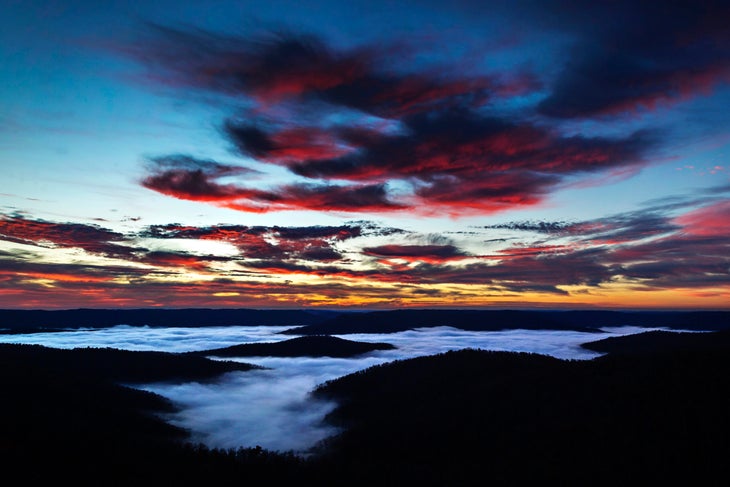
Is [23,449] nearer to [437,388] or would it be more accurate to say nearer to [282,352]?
[437,388]

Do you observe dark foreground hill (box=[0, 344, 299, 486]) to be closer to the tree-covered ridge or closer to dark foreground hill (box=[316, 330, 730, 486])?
dark foreground hill (box=[316, 330, 730, 486])

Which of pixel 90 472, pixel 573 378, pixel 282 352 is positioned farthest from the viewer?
pixel 282 352

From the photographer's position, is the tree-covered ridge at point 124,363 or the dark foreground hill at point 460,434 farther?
the tree-covered ridge at point 124,363

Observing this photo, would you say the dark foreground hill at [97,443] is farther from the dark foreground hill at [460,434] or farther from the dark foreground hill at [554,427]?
the dark foreground hill at [554,427]

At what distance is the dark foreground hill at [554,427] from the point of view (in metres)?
33.7

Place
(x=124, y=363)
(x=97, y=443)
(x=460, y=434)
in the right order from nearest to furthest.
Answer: (x=97, y=443) → (x=460, y=434) → (x=124, y=363)

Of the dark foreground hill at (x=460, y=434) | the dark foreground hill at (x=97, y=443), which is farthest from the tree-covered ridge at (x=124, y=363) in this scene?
the dark foreground hill at (x=460, y=434)

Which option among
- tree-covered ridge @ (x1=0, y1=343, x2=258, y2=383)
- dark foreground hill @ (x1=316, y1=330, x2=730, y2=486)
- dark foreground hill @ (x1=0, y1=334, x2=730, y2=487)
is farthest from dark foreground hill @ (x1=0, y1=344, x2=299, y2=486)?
tree-covered ridge @ (x1=0, y1=343, x2=258, y2=383)

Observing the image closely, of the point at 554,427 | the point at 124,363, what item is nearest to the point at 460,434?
the point at 554,427

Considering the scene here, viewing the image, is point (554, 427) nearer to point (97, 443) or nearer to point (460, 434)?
point (460, 434)

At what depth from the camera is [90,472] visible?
1111 inches

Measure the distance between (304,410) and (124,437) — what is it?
4544 centimetres

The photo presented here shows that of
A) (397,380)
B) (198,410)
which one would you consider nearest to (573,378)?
(397,380)

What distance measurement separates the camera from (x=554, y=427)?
143ft
